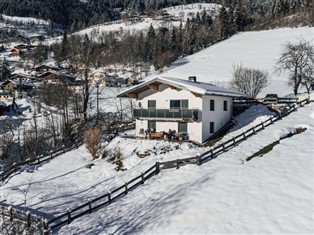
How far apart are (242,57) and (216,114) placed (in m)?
62.5

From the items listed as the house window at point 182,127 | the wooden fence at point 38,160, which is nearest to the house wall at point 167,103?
the house window at point 182,127

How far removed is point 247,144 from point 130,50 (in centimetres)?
9402

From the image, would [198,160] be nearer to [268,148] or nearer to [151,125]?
[268,148]

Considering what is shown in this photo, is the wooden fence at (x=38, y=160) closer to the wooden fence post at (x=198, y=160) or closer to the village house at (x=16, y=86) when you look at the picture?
the wooden fence post at (x=198, y=160)

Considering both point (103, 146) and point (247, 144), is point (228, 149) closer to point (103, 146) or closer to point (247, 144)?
point (247, 144)

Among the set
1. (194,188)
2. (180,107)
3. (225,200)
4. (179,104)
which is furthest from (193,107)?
(225,200)

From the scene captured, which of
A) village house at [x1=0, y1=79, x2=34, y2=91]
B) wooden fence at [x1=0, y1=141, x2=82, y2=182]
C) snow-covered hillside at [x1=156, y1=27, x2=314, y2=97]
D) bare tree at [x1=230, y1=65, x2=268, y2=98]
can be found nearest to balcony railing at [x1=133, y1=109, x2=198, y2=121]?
wooden fence at [x1=0, y1=141, x2=82, y2=182]

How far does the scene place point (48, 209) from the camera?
2142 cm

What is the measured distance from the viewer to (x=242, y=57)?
89938 millimetres

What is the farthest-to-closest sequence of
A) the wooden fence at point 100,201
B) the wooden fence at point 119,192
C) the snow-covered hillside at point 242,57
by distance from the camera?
the snow-covered hillside at point 242,57
the wooden fence at point 100,201
the wooden fence at point 119,192

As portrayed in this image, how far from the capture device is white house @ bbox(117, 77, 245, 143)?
96.7 ft

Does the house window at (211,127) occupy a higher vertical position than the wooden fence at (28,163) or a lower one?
higher

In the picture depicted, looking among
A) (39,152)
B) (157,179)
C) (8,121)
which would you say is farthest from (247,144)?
(8,121)

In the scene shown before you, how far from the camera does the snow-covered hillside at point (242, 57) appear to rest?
7147cm
